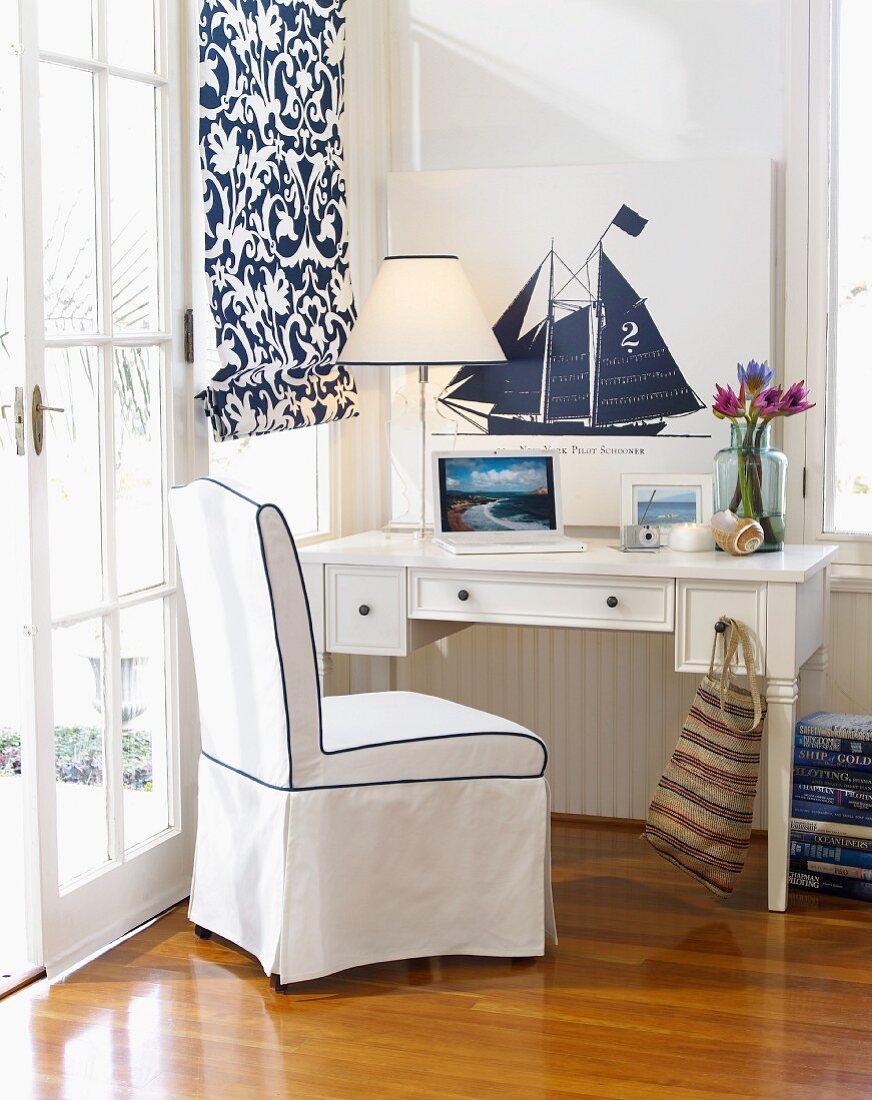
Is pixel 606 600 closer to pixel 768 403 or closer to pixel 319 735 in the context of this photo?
pixel 768 403

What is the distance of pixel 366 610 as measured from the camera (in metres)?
3.12

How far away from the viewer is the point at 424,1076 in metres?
2.22

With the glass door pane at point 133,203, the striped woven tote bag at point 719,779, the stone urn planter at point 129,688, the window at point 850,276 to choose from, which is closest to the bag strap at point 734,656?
the striped woven tote bag at point 719,779

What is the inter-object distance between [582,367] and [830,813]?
4.16 ft

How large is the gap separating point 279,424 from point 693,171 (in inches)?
47.8

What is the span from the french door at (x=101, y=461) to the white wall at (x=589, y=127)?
0.91 m

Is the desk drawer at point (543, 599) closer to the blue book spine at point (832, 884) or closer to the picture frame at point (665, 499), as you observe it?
the picture frame at point (665, 499)

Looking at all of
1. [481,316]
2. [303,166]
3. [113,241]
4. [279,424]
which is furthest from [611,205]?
[113,241]

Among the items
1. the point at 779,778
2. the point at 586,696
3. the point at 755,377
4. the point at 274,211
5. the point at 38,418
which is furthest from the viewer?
the point at 586,696

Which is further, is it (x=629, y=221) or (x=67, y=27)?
(x=629, y=221)

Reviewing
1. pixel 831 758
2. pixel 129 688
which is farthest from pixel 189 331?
pixel 831 758

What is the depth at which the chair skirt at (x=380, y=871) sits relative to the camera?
2.52 m

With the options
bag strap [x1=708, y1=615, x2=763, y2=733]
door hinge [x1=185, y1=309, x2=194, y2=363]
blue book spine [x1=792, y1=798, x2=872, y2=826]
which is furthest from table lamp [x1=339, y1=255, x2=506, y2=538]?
blue book spine [x1=792, y1=798, x2=872, y2=826]

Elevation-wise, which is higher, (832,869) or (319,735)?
(319,735)
